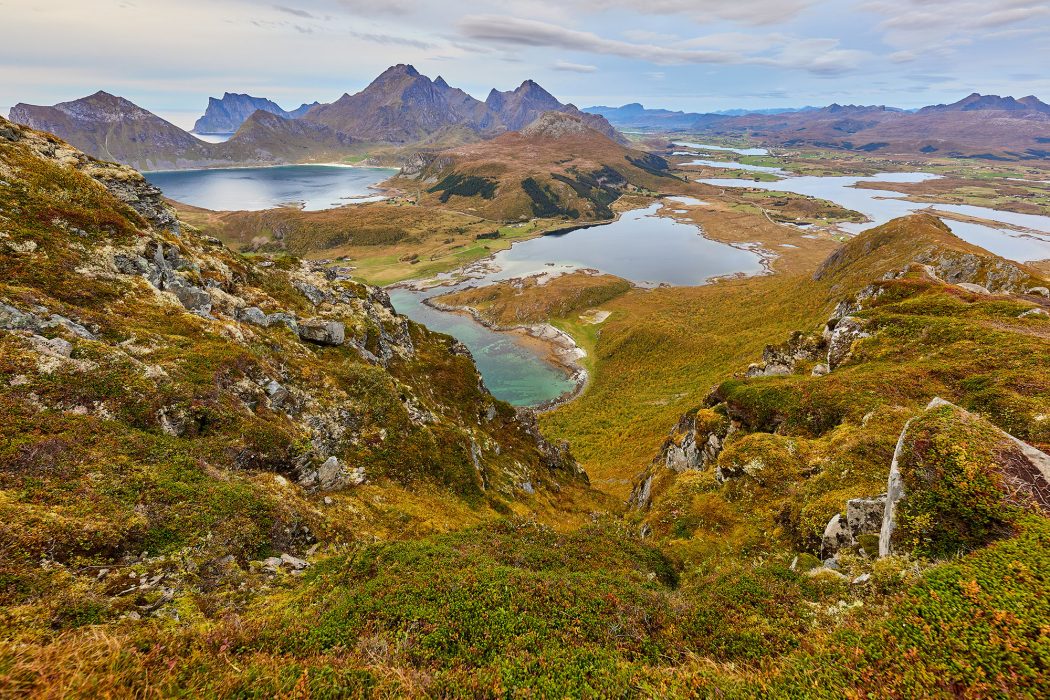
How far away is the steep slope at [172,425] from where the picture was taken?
45.7 ft

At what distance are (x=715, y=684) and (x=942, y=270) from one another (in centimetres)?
9890

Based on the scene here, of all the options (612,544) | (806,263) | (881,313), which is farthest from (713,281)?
(612,544)

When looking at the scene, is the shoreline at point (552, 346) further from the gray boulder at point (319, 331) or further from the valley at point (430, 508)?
the gray boulder at point (319, 331)

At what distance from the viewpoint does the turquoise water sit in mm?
91812

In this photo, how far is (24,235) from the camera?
2709 centimetres

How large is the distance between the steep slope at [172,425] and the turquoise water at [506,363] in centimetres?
4370

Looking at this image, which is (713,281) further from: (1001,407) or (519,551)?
(519,551)

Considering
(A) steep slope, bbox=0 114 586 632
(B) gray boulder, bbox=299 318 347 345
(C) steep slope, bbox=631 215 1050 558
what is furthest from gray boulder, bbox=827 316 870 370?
(B) gray boulder, bbox=299 318 347 345

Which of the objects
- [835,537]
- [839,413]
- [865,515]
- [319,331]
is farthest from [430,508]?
[839,413]

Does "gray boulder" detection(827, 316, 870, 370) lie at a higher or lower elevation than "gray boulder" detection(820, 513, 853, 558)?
higher

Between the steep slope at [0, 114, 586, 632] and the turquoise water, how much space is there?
43704 mm

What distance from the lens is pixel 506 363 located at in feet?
344

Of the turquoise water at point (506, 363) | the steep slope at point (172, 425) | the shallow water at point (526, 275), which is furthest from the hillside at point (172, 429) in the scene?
the shallow water at point (526, 275)

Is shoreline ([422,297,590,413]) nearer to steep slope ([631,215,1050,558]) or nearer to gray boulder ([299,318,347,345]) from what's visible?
steep slope ([631,215,1050,558])
